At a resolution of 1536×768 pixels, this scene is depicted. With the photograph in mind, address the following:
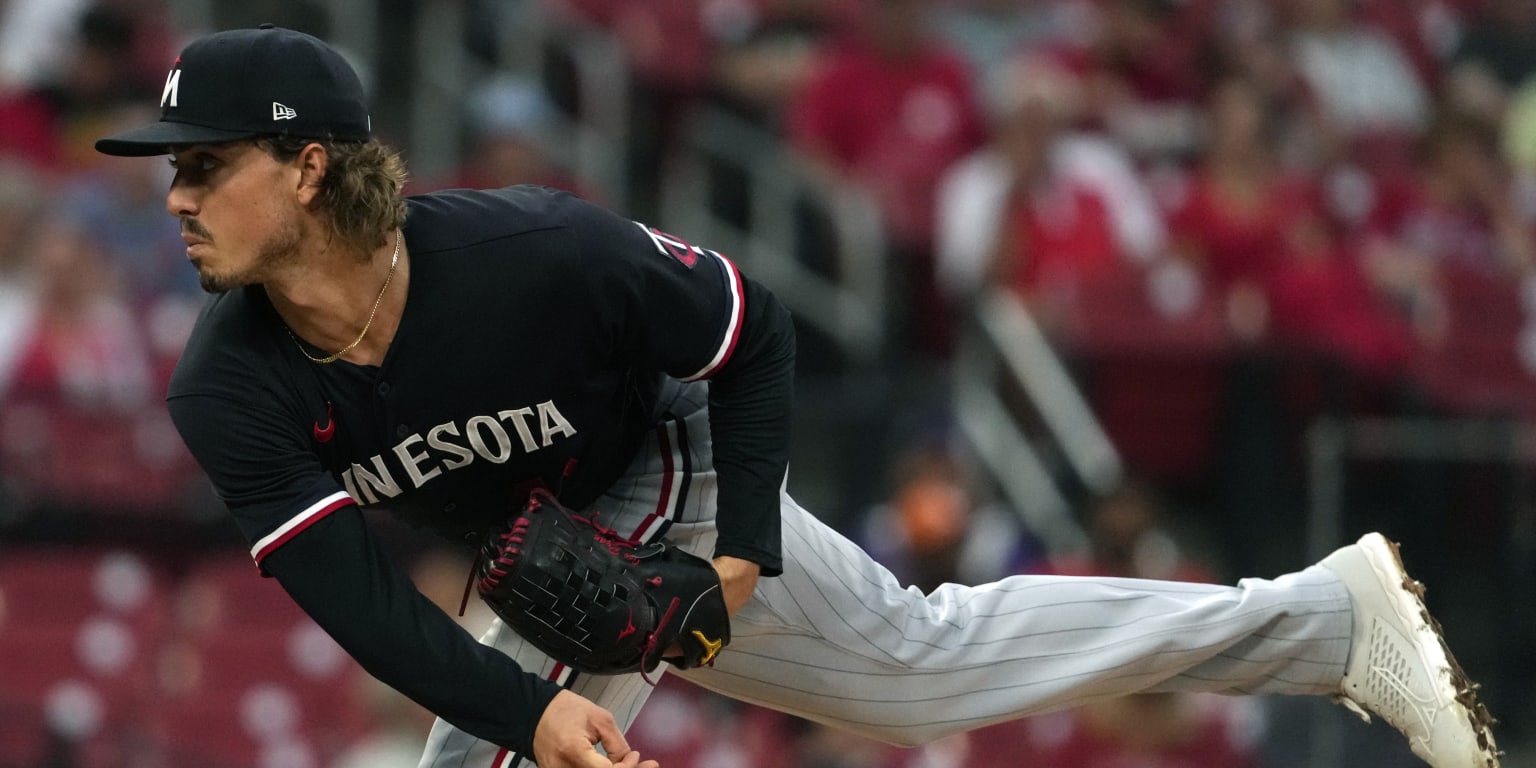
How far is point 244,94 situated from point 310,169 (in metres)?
0.17

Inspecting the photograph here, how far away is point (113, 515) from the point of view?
21.7 feet

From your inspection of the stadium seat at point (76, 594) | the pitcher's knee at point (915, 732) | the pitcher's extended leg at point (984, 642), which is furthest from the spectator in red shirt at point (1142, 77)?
the pitcher's knee at point (915, 732)

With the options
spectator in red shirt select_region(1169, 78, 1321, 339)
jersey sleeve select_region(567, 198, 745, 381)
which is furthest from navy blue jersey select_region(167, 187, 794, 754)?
spectator in red shirt select_region(1169, 78, 1321, 339)

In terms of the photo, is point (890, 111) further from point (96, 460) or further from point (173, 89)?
point (173, 89)

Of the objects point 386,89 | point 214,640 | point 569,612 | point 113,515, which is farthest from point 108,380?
point 569,612

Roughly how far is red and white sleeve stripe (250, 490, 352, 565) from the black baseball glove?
29cm

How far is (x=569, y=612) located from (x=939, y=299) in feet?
13.9

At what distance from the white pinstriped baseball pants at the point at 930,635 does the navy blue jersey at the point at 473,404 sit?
0.53 feet

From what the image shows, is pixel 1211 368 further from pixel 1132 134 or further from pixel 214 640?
pixel 214 640

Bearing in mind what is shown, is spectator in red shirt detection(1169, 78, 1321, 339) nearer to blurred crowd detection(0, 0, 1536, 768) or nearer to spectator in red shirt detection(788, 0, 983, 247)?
blurred crowd detection(0, 0, 1536, 768)

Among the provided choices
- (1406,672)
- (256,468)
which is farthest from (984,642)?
(256,468)

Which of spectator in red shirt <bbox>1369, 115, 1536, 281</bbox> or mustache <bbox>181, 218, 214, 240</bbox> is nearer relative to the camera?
mustache <bbox>181, 218, 214, 240</bbox>

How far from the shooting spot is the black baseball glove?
3.37 metres

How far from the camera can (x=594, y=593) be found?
3.38 meters
